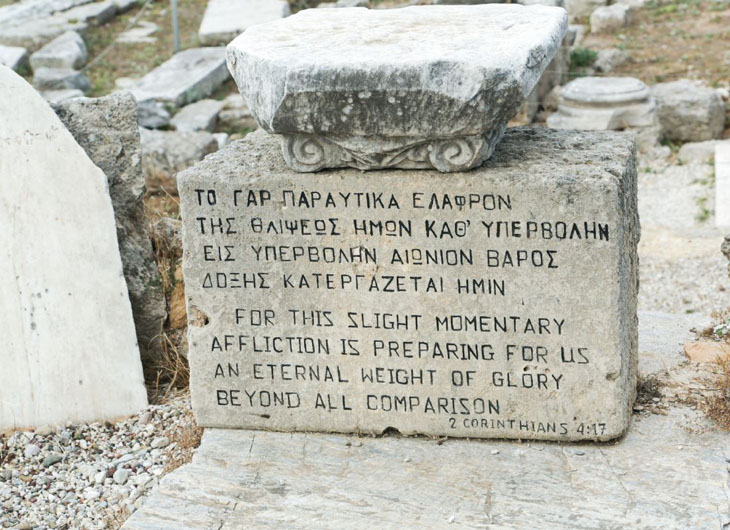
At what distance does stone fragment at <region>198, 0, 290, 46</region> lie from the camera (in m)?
13.1

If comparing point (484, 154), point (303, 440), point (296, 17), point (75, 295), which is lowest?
point (303, 440)

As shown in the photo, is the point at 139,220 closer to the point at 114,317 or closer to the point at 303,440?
the point at 114,317

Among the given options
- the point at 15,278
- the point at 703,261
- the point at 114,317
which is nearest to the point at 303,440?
the point at 114,317

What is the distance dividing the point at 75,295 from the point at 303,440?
137cm

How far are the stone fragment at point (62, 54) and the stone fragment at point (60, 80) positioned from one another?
380mm

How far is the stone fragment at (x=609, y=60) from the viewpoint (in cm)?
1232

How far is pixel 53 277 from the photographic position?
4.71 m

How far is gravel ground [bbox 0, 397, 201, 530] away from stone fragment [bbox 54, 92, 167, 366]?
46 centimetres

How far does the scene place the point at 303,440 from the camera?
4145mm

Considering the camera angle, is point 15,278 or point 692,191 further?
point 692,191

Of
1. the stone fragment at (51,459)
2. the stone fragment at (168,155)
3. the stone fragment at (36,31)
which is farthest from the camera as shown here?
the stone fragment at (36,31)

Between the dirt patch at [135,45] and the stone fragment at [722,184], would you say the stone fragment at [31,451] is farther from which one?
the dirt patch at [135,45]

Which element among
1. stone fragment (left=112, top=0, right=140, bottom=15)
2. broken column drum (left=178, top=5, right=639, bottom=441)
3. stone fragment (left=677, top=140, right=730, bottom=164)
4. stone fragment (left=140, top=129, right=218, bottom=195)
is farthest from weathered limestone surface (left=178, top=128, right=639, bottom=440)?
stone fragment (left=112, top=0, right=140, bottom=15)

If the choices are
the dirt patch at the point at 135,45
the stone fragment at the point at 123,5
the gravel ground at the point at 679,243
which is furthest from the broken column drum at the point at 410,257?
the stone fragment at the point at 123,5
